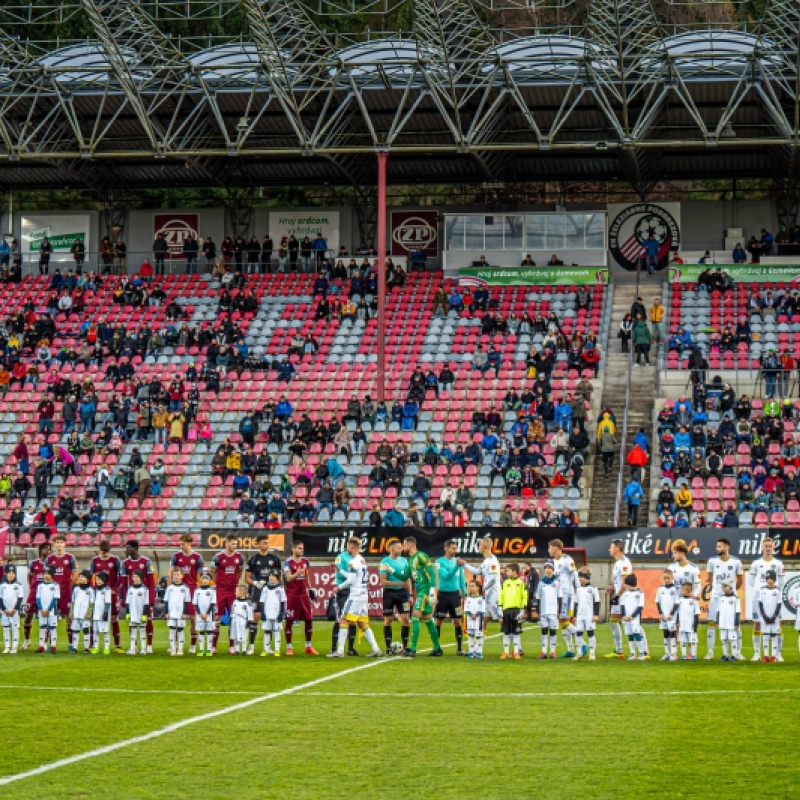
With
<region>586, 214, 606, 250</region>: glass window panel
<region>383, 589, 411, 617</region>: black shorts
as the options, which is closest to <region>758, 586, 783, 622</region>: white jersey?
<region>383, 589, 411, 617</region>: black shorts

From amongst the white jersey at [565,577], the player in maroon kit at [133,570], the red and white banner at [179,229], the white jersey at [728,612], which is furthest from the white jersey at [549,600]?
the red and white banner at [179,229]

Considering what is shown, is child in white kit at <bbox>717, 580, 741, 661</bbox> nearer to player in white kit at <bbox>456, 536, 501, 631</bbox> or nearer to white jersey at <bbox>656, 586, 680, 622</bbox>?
white jersey at <bbox>656, 586, 680, 622</bbox>

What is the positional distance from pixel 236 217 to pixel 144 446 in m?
14.7

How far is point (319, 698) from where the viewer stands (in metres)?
16.5

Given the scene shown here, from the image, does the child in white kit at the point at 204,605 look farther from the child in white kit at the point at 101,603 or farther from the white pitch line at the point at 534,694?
the white pitch line at the point at 534,694

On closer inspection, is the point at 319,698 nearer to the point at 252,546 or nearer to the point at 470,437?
the point at 252,546

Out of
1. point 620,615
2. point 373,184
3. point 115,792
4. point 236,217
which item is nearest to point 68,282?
point 236,217

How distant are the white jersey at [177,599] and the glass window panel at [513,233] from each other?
31.4 meters

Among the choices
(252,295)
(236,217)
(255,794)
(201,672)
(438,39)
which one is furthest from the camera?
(236,217)

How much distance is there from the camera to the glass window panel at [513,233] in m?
51.7

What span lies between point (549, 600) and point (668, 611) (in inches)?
72.9

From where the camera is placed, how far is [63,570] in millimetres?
24500

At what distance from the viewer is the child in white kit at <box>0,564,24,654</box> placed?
2338 cm

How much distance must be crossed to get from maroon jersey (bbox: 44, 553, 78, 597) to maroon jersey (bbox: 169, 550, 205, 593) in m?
2.56
